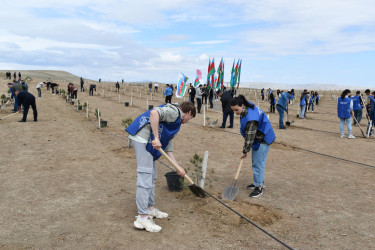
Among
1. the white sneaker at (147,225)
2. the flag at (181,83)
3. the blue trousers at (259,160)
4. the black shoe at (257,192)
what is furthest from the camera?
the flag at (181,83)

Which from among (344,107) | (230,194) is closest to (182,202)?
(230,194)

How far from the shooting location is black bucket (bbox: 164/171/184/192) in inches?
225

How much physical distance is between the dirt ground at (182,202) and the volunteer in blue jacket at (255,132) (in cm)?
54

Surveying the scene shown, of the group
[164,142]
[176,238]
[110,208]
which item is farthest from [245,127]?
[110,208]

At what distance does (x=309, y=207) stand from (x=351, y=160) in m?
4.43

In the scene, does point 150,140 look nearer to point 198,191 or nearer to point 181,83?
point 198,191

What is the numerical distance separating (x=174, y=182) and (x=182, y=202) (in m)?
0.59

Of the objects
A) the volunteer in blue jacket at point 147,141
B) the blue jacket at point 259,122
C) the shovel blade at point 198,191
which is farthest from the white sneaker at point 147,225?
the blue jacket at point 259,122

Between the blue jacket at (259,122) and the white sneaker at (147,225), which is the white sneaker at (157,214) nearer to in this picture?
the white sneaker at (147,225)

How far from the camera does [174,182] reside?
18.9 feet

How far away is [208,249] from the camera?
377 cm

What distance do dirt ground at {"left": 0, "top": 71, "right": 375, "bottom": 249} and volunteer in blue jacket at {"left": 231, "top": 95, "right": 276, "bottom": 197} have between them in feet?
1.76

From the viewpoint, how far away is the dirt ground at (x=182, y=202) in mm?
4023

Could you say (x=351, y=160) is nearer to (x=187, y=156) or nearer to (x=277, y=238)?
(x=187, y=156)
